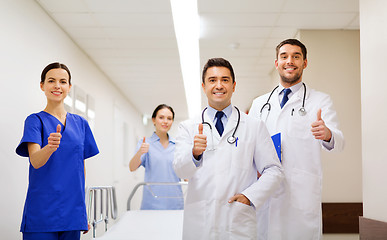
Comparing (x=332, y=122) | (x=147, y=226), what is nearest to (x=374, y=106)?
(x=332, y=122)

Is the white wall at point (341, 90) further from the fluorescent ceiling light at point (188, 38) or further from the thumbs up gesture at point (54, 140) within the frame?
the thumbs up gesture at point (54, 140)

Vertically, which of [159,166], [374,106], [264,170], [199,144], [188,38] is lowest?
[159,166]

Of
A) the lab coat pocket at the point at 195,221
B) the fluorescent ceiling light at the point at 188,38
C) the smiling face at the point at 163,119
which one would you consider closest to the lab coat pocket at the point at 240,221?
the lab coat pocket at the point at 195,221

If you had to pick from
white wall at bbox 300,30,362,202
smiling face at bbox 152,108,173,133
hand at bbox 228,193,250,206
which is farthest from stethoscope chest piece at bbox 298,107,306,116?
white wall at bbox 300,30,362,202

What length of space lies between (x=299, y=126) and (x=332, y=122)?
6.2 inches

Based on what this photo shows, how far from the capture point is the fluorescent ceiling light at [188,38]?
4.09 m

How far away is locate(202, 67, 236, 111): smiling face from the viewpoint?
76.7 inches

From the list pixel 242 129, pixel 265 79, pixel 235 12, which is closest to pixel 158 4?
pixel 235 12

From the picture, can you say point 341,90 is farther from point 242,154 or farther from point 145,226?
point 242,154

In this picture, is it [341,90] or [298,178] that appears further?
[341,90]

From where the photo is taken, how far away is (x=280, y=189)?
2.18m

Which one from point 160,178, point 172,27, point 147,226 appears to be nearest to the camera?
point 147,226

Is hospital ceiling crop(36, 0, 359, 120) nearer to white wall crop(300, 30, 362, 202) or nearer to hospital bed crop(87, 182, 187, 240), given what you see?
white wall crop(300, 30, 362, 202)

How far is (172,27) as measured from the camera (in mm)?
4633
